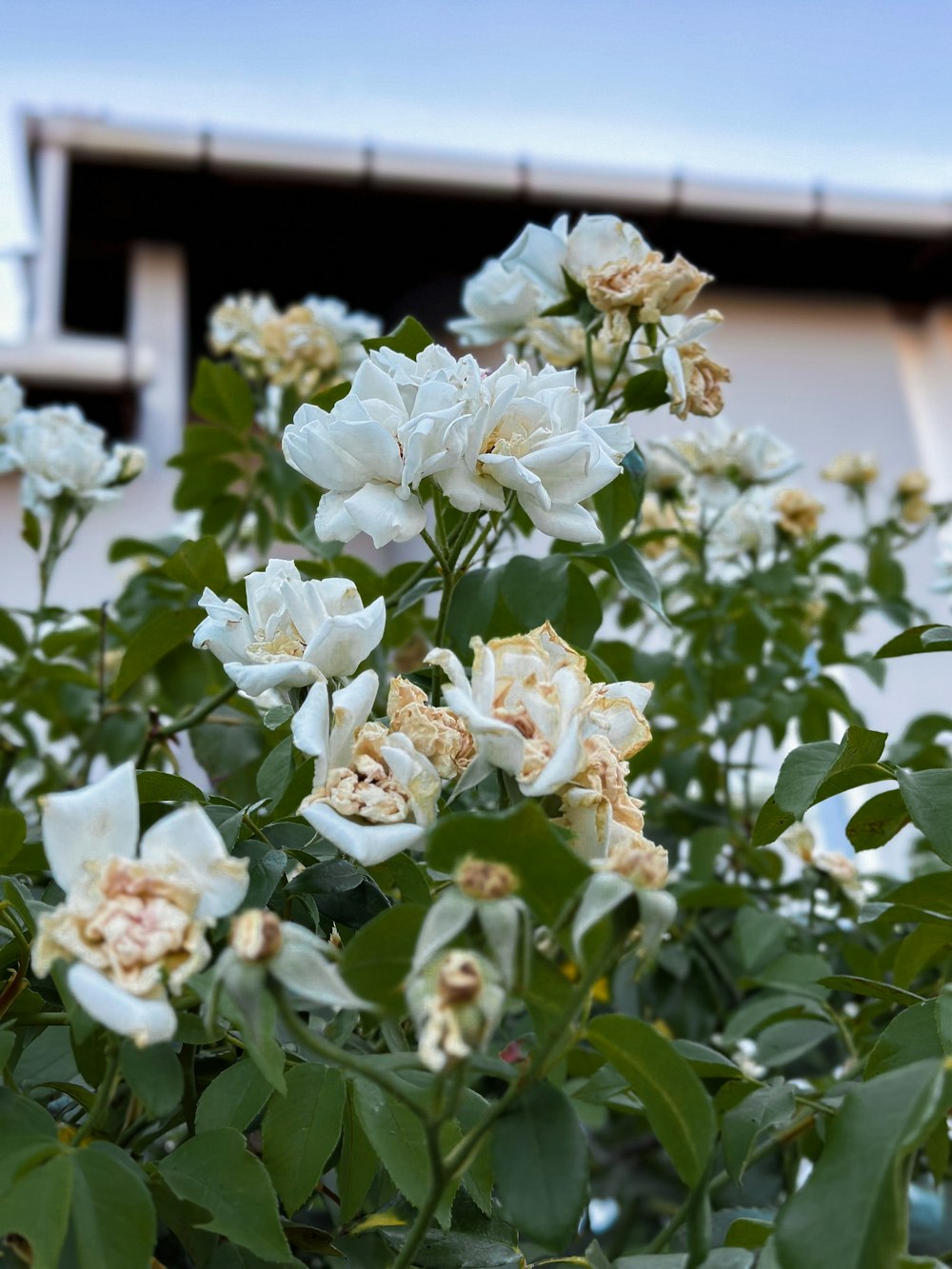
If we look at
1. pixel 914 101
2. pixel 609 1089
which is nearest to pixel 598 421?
pixel 609 1089

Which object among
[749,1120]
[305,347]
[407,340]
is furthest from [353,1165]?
[305,347]

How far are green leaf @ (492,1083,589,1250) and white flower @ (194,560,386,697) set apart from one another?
0.26 m

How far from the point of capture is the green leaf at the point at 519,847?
20.9 inches

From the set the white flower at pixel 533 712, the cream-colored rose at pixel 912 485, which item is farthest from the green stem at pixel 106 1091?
the cream-colored rose at pixel 912 485

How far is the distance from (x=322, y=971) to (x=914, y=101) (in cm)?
→ 407

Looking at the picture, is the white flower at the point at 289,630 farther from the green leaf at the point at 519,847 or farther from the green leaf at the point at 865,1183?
the green leaf at the point at 865,1183

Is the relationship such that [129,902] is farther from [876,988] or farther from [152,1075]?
[876,988]

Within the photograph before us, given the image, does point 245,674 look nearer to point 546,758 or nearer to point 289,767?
point 289,767

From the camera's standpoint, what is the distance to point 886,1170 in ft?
1.71

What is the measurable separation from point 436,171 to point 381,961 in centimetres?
307

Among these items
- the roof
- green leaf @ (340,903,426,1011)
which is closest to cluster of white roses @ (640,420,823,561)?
green leaf @ (340,903,426,1011)

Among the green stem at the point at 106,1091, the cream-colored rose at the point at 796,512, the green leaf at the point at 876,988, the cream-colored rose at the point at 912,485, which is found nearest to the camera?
the green stem at the point at 106,1091

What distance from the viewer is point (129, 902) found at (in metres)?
0.55

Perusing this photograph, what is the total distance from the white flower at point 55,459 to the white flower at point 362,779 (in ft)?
2.80
